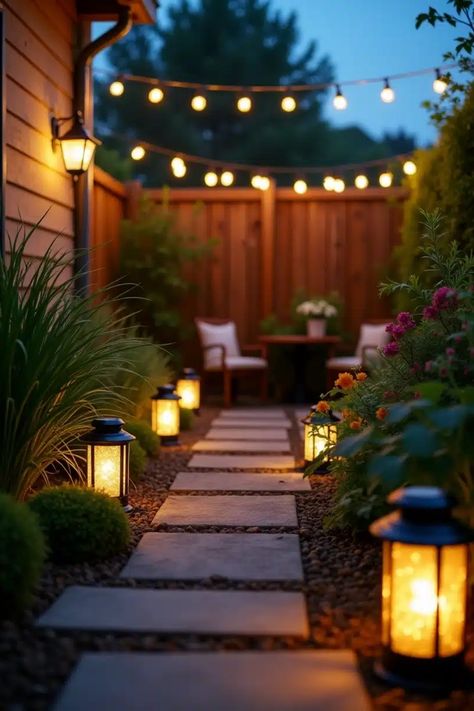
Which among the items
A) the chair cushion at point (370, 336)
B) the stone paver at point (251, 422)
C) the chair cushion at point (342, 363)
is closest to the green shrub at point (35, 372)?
the stone paver at point (251, 422)

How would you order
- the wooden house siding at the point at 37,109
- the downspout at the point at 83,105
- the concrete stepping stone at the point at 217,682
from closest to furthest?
the concrete stepping stone at the point at 217,682 < the wooden house siding at the point at 37,109 < the downspout at the point at 83,105

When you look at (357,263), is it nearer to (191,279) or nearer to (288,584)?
(191,279)

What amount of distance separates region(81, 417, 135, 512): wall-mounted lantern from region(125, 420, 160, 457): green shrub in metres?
1.17

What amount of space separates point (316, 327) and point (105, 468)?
483cm

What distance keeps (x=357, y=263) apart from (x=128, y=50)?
8.98 meters

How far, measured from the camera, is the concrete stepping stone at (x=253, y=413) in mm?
7184

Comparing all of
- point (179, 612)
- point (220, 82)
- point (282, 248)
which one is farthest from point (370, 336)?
point (220, 82)

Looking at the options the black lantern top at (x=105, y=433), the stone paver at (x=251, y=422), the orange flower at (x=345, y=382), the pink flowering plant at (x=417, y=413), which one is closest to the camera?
the pink flowering plant at (x=417, y=413)

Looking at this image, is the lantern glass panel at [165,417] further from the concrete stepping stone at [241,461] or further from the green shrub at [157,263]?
the green shrub at [157,263]

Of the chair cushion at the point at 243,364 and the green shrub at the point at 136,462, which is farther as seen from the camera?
the chair cushion at the point at 243,364

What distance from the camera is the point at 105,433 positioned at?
3289 mm

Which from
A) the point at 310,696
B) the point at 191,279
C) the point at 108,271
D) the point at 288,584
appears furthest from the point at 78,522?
the point at 191,279

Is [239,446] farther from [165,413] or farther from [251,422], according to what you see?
[251,422]

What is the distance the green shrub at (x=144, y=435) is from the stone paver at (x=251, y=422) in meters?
1.69
